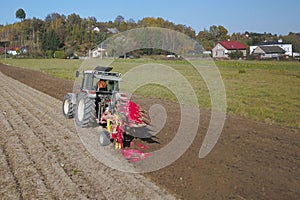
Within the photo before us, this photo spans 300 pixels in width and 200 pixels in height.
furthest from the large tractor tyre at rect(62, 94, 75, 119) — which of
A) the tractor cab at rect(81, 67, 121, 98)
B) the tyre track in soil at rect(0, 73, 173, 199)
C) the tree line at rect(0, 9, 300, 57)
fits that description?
the tree line at rect(0, 9, 300, 57)

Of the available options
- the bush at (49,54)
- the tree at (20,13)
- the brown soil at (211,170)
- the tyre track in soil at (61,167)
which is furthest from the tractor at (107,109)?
the tree at (20,13)

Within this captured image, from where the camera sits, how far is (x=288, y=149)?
7770mm

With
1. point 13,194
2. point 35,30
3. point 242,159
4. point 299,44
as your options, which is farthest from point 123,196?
point 35,30

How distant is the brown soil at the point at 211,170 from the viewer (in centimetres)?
536

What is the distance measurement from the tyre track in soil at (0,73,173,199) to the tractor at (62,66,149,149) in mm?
620

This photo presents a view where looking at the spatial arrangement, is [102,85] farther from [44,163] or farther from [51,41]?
[51,41]

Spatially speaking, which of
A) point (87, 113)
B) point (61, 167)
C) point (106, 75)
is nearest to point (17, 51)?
point (106, 75)

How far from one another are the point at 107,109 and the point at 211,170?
3094 millimetres

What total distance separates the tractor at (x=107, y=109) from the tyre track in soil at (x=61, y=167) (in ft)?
2.03

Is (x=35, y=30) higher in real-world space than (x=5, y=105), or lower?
higher

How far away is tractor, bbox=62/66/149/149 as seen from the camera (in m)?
7.17

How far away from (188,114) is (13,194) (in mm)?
7713

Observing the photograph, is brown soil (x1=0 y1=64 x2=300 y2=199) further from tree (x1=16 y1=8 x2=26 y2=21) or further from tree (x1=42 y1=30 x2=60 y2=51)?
tree (x1=16 y1=8 x2=26 y2=21)

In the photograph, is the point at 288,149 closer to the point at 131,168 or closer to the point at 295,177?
the point at 295,177
